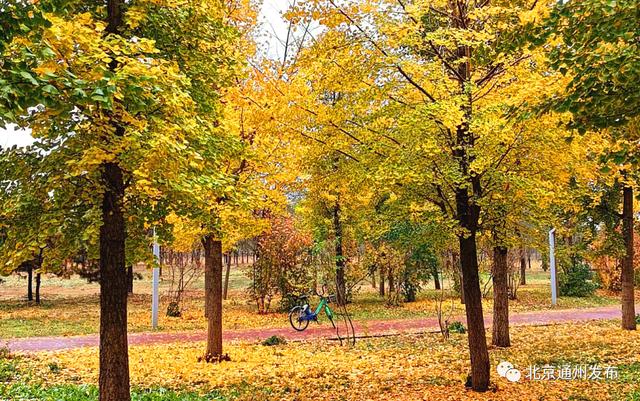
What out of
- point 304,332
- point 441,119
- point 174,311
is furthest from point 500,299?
point 174,311

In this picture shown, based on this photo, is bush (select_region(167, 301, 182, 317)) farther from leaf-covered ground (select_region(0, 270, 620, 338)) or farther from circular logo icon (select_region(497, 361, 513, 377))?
circular logo icon (select_region(497, 361, 513, 377))

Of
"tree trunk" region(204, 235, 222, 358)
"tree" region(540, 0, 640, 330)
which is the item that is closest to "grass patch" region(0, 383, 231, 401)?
"tree trunk" region(204, 235, 222, 358)

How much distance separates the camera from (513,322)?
15.7 meters

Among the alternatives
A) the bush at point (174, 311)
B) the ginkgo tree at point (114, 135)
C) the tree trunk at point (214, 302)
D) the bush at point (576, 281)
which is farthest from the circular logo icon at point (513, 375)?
the bush at point (576, 281)

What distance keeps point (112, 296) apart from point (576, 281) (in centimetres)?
2521

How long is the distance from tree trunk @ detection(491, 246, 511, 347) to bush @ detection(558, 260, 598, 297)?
1653 cm

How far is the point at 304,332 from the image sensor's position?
14.4m

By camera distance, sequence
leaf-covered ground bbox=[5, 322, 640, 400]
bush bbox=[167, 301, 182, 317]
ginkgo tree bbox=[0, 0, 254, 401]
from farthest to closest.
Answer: bush bbox=[167, 301, 182, 317], leaf-covered ground bbox=[5, 322, 640, 400], ginkgo tree bbox=[0, 0, 254, 401]

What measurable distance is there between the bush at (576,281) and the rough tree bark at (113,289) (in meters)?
24.3

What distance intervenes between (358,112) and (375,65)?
33.9 inches

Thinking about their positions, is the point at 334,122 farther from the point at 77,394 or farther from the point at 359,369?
the point at 77,394

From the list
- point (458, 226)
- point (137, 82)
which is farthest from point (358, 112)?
point (137, 82)

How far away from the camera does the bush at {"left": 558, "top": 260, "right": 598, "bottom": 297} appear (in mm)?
24234

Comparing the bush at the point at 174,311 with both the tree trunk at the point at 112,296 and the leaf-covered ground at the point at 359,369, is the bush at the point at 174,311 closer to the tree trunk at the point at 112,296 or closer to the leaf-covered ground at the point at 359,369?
the leaf-covered ground at the point at 359,369
